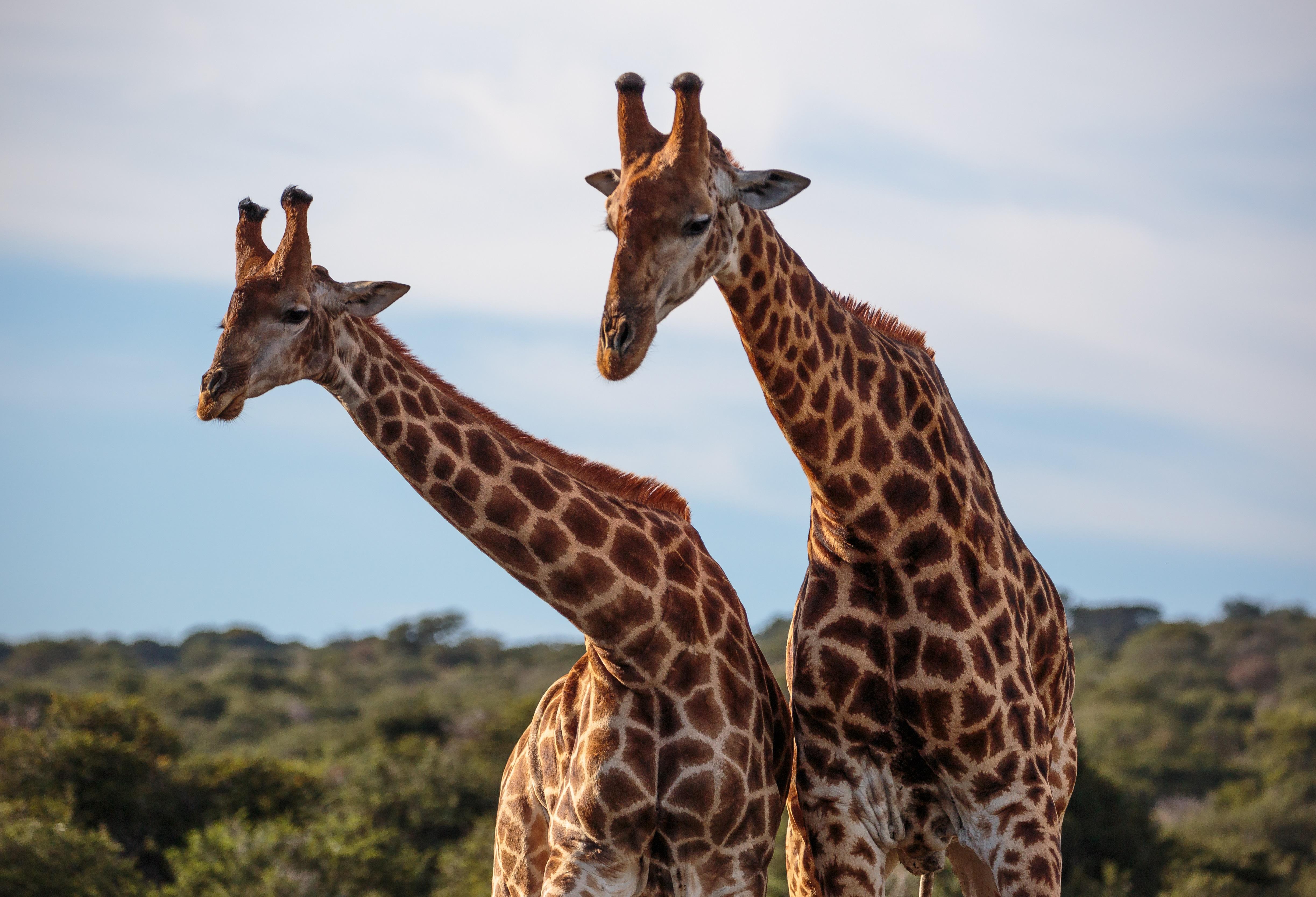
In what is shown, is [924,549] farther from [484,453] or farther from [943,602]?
[484,453]

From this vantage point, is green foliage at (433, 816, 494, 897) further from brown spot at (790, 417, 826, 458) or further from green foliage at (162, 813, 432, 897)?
brown spot at (790, 417, 826, 458)

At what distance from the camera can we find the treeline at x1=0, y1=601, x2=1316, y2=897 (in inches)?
832

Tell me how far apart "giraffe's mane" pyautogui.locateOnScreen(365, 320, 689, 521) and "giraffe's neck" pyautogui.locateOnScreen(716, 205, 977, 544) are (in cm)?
97

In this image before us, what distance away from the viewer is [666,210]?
5.52 m

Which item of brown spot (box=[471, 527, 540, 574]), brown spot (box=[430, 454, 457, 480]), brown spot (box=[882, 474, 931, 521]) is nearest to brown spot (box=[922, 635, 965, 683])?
brown spot (box=[882, 474, 931, 521])

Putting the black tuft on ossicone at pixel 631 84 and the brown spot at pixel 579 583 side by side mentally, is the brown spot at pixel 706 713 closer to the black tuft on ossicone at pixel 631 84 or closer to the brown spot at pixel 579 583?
the brown spot at pixel 579 583

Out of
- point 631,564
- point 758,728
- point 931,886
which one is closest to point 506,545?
point 631,564

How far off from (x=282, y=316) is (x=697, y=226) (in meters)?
1.83

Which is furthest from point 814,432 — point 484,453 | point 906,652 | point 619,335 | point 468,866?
point 468,866

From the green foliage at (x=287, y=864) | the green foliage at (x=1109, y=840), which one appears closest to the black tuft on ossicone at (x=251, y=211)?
the green foliage at (x=287, y=864)

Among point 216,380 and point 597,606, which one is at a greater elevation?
point 216,380

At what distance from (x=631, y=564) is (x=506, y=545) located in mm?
605

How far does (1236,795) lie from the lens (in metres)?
32.6

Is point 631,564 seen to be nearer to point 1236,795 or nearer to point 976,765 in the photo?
point 976,765
